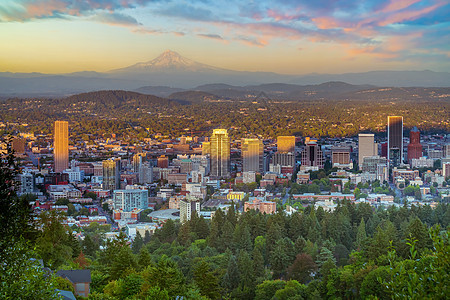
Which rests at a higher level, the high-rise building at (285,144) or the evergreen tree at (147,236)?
the high-rise building at (285,144)

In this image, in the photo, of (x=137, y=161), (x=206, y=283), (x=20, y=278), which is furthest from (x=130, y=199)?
(x=20, y=278)

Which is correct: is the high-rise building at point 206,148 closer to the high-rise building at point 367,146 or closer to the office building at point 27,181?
the high-rise building at point 367,146

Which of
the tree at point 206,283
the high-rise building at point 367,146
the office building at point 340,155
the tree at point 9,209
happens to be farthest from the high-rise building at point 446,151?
the tree at point 9,209

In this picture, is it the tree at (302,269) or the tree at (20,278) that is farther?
the tree at (302,269)

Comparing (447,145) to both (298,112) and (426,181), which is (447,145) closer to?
(426,181)

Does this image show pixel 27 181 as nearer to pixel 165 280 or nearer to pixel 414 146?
pixel 165 280

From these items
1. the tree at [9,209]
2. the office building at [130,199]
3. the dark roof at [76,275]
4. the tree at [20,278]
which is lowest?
the office building at [130,199]
